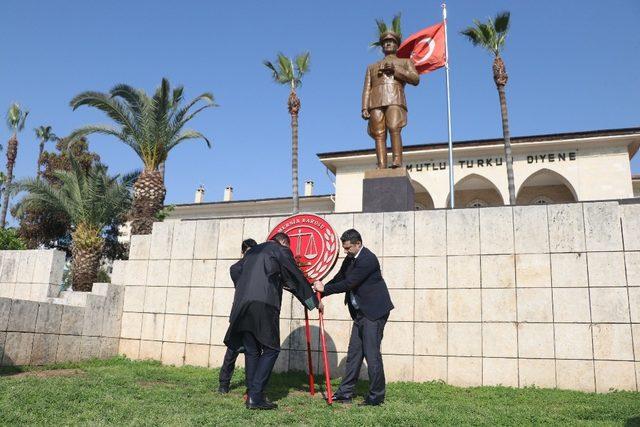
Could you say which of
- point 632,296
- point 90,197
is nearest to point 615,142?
point 632,296

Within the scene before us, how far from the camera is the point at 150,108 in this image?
17.2m

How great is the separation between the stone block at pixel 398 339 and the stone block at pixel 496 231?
1.66 meters

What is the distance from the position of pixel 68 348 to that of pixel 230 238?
3.17 m

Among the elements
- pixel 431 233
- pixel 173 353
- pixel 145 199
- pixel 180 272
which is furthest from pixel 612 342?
pixel 145 199

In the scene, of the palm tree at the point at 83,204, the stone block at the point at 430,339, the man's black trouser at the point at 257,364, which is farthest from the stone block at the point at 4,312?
the palm tree at the point at 83,204

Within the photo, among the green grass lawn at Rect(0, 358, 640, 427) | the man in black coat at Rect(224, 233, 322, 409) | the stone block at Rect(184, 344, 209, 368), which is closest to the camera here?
the green grass lawn at Rect(0, 358, 640, 427)

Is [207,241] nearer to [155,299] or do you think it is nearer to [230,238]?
[230,238]

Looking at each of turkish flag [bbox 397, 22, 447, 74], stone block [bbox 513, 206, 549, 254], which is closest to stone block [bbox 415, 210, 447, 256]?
stone block [bbox 513, 206, 549, 254]

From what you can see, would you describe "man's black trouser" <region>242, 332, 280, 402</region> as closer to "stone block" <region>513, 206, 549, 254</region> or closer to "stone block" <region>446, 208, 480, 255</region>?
"stone block" <region>446, 208, 480, 255</region>

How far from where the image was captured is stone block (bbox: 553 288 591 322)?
291 inches

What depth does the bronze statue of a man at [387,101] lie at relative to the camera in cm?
995

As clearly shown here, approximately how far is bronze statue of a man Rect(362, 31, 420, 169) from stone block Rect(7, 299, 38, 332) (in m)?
6.25

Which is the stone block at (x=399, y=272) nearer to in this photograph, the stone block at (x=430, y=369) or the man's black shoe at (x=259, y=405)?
the stone block at (x=430, y=369)

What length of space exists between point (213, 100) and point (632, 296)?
1481 cm
